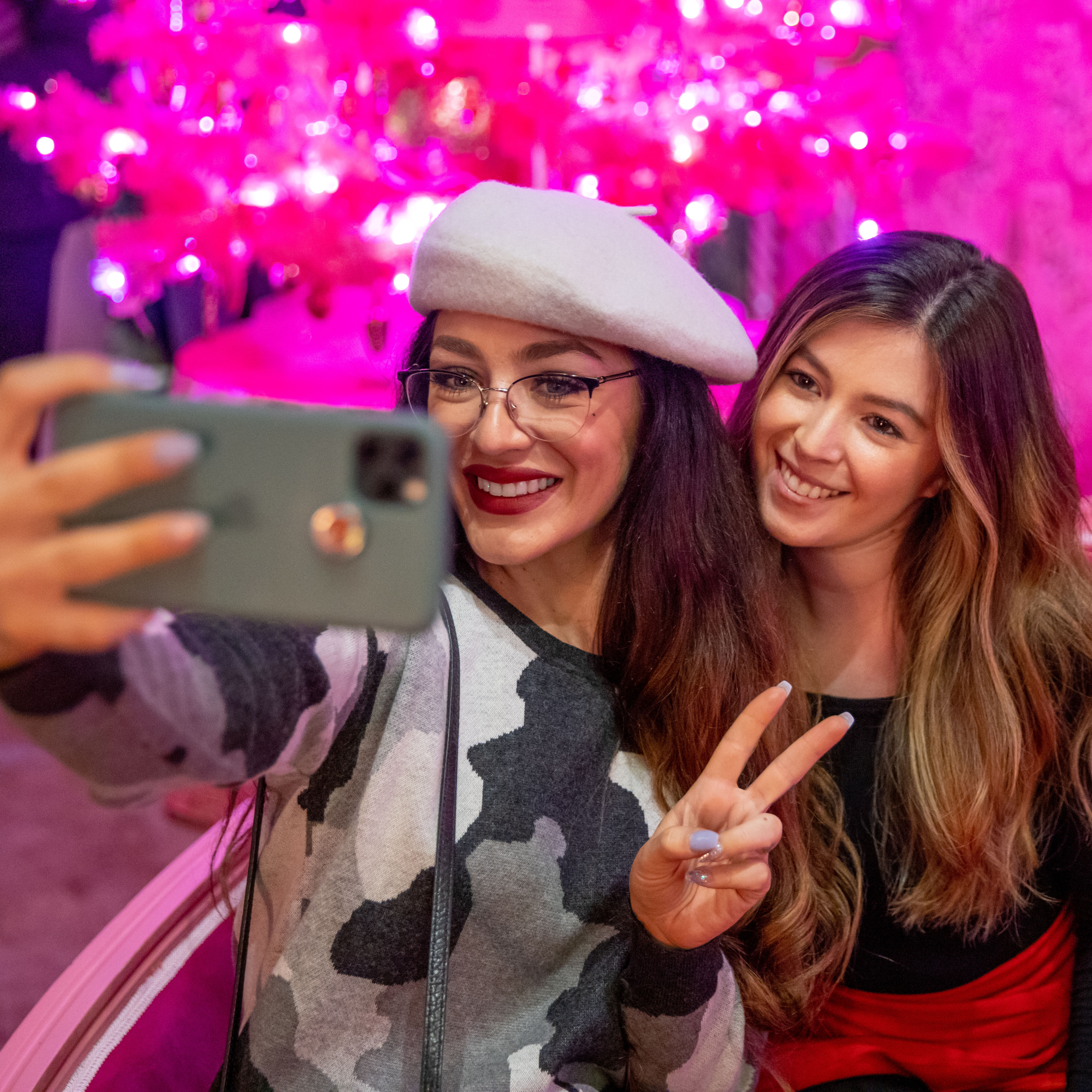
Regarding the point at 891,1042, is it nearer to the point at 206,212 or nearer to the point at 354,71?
the point at 206,212

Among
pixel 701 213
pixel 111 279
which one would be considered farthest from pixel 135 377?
pixel 111 279

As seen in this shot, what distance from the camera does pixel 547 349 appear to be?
38.7 inches

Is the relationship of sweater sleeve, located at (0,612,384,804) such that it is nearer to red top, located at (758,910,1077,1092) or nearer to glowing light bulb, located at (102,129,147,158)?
red top, located at (758,910,1077,1092)

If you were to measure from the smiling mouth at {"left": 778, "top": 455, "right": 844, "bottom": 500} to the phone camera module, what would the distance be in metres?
0.85

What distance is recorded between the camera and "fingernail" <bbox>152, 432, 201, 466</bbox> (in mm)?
434

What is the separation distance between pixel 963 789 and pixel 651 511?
54cm

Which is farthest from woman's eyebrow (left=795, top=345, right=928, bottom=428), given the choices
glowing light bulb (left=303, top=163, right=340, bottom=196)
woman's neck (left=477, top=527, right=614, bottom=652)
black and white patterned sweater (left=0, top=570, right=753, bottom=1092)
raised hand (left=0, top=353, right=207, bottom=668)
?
glowing light bulb (left=303, top=163, right=340, bottom=196)

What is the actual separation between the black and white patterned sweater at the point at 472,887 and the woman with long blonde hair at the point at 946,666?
1.08 ft

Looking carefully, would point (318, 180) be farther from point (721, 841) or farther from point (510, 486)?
point (721, 841)

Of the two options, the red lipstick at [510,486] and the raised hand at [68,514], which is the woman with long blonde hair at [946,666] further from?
the raised hand at [68,514]

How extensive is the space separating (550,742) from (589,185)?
6.45ft

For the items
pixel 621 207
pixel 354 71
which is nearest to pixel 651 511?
pixel 621 207

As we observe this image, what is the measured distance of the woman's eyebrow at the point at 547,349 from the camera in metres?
0.98

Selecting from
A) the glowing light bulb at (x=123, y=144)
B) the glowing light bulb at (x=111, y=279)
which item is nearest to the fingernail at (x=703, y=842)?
the glowing light bulb at (x=123, y=144)
